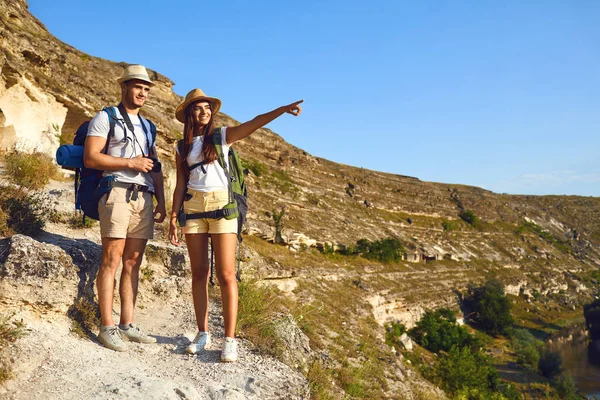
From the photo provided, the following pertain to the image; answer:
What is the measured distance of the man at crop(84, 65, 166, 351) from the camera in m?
3.91

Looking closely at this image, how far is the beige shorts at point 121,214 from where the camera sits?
3.93 m

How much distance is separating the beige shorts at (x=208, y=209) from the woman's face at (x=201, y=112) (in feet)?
2.62

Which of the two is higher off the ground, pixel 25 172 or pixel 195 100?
pixel 195 100

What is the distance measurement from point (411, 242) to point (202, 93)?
49677mm

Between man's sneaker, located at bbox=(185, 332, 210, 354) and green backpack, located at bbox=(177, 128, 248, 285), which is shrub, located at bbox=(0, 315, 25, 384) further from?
green backpack, located at bbox=(177, 128, 248, 285)

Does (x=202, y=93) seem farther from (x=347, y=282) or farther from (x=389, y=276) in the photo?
(x=389, y=276)

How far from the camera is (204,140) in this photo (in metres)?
4.14

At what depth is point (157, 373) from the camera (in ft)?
12.0

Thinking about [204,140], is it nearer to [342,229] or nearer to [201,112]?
[201,112]

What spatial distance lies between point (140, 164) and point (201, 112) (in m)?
0.87

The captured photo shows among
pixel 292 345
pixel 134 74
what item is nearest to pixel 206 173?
pixel 134 74

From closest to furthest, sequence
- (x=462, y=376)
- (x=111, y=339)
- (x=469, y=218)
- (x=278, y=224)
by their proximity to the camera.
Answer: (x=111, y=339)
(x=462, y=376)
(x=278, y=224)
(x=469, y=218)

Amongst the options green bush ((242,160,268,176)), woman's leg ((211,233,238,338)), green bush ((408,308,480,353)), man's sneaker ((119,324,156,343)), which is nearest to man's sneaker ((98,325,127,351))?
man's sneaker ((119,324,156,343))

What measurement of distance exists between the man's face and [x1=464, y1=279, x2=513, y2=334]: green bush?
49735mm
